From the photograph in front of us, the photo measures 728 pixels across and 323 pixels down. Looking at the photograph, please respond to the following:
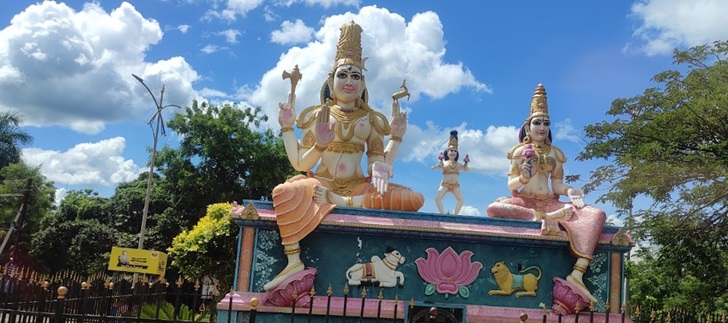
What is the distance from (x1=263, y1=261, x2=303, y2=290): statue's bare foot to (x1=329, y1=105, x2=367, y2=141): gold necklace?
7.41 ft

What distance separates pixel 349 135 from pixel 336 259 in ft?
6.85

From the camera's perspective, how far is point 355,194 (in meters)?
10.3

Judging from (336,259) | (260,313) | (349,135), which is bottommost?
(260,313)

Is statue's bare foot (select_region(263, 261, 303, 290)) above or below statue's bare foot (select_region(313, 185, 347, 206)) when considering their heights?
below

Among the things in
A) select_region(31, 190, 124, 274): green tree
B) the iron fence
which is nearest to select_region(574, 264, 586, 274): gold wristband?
the iron fence

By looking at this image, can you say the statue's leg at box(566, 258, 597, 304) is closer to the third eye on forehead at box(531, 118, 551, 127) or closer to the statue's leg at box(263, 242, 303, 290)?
the third eye on forehead at box(531, 118, 551, 127)

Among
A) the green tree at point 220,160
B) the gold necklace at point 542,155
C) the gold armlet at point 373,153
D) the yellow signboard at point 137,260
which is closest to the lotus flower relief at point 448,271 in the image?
the gold armlet at point 373,153

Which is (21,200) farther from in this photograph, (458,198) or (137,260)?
(458,198)

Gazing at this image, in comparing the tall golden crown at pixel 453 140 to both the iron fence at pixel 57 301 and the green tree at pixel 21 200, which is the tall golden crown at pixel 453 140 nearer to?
the iron fence at pixel 57 301

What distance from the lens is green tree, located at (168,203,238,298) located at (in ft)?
60.4

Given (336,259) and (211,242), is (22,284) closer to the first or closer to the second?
(336,259)

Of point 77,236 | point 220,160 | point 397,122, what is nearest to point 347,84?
point 397,122

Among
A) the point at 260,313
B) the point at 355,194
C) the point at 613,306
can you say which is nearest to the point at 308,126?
the point at 355,194

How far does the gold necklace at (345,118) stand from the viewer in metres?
10.7
